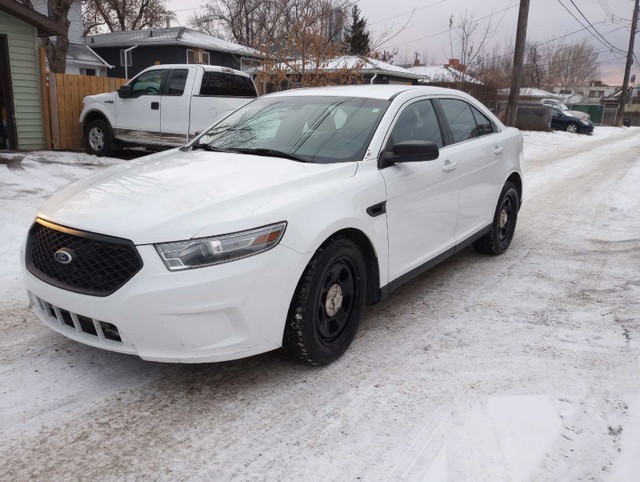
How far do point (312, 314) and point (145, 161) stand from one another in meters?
1.86

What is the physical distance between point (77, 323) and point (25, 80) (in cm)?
1088

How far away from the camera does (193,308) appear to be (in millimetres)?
2684

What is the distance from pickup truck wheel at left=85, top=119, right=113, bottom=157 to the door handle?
8850mm

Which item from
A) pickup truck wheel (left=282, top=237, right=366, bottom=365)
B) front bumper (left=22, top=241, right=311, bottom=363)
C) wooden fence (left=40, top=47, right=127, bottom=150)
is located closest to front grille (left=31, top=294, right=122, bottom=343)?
front bumper (left=22, top=241, right=311, bottom=363)

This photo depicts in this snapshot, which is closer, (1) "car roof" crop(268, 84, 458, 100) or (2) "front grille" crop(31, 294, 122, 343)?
(2) "front grille" crop(31, 294, 122, 343)

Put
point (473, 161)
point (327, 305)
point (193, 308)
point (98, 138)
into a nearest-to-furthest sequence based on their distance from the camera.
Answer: point (193, 308), point (327, 305), point (473, 161), point (98, 138)

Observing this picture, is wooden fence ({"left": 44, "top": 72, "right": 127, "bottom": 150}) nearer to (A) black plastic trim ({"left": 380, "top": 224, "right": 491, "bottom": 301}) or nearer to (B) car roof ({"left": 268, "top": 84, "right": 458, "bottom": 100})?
(B) car roof ({"left": 268, "top": 84, "right": 458, "bottom": 100})

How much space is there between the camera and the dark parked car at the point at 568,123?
31156 millimetres

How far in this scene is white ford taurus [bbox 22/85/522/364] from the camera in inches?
107

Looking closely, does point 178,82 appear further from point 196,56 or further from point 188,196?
point 196,56

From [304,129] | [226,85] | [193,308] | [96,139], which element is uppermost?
[226,85]

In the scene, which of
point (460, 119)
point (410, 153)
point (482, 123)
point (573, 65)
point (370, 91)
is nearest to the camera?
point (410, 153)

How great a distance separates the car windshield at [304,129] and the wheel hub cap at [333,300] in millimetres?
881

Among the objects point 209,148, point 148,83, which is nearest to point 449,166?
point 209,148
